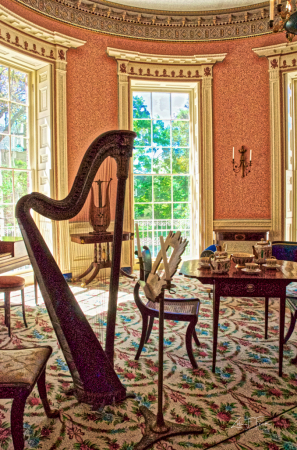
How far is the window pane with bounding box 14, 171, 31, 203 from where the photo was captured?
192 inches

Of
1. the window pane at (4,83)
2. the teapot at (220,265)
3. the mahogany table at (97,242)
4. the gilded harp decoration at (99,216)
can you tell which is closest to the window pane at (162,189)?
the mahogany table at (97,242)

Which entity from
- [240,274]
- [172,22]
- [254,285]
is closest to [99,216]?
[240,274]

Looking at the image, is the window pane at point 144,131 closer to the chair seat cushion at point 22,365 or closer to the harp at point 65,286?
the harp at point 65,286

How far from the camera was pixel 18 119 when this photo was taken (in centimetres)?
494

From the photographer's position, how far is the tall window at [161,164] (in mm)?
5867

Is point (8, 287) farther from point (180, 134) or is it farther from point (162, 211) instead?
point (180, 134)

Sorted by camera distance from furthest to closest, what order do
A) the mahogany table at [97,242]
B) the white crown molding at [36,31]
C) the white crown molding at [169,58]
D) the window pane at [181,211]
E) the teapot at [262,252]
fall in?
1. the window pane at [181,211]
2. the white crown molding at [169,58]
3. the mahogany table at [97,242]
4. the white crown molding at [36,31]
5. the teapot at [262,252]

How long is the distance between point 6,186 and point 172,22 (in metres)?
3.65

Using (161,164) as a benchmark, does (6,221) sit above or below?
below

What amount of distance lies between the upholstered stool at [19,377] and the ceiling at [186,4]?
5272 millimetres

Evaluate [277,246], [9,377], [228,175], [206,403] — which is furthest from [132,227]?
[9,377]

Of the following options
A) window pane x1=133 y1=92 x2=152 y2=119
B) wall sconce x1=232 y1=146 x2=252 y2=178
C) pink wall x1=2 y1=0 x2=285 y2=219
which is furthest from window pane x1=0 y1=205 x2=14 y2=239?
wall sconce x1=232 y1=146 x2=252 y2=178

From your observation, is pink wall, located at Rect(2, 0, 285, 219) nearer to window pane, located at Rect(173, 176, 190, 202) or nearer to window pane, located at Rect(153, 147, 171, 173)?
window pane, located at Rect(173, 176, 190, 202)

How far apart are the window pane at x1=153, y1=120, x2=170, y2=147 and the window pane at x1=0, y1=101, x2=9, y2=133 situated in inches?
90.3
